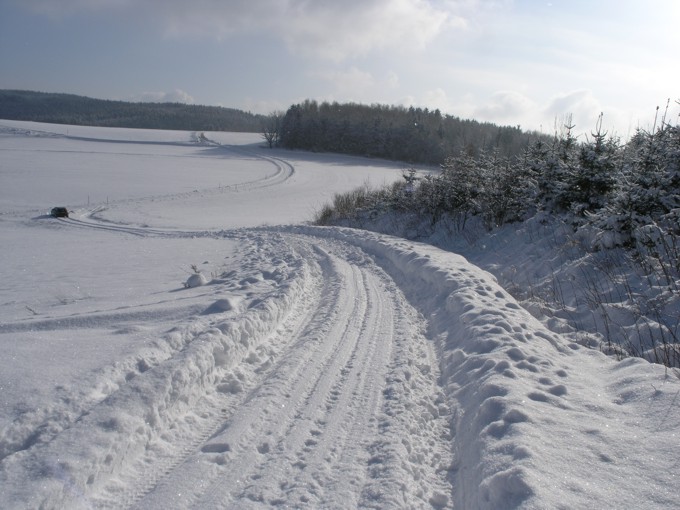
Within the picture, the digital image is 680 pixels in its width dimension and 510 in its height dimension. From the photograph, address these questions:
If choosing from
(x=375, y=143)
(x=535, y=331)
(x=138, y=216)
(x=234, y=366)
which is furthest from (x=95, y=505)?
(x=375, y=143)

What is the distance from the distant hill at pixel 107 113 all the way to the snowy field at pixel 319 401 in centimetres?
13996

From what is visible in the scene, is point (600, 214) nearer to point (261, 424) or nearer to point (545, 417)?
point (545, 417)

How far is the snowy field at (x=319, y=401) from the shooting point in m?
3.08

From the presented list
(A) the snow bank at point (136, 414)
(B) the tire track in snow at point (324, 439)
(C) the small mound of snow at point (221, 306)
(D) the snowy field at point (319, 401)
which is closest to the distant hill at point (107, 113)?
(D) the snowy field at point (319, 401)

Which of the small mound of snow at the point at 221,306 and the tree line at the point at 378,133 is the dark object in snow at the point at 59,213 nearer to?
the small mound of snow at the point at 221,306

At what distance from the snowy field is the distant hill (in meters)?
140

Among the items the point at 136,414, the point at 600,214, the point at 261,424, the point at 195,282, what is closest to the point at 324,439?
the point at 261,424

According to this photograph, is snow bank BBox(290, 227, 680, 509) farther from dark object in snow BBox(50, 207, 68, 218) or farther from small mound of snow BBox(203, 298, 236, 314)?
dark object in snow BBox(50, 207, 68, 218)

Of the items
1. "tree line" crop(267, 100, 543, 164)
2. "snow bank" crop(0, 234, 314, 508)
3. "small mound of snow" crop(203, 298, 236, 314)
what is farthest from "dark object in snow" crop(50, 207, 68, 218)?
"tree line" crop(267, 100, 543, 164)

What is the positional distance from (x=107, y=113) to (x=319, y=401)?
17744 centimetres

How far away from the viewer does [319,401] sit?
4336 millimetres

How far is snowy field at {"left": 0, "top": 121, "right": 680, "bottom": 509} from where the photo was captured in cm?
308

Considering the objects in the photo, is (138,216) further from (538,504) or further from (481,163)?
(538,504)

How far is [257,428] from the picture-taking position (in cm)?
385
